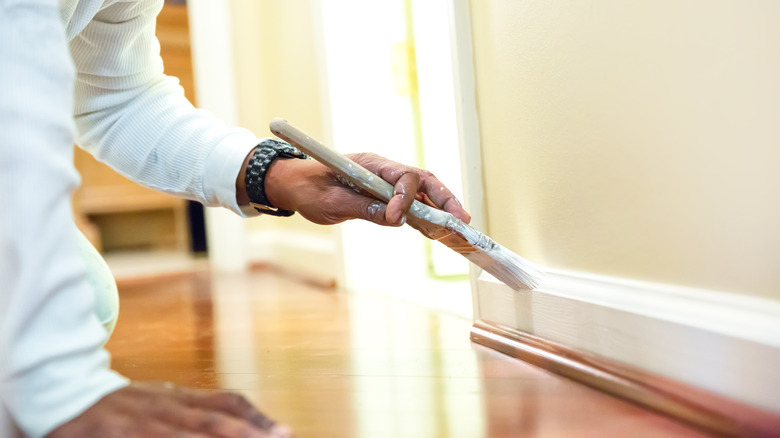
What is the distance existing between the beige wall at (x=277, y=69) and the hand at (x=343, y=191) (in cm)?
90

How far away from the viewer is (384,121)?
164 cm

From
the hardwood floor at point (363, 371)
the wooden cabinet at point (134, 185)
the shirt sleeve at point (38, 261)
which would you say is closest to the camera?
the shirt sleeve at point (38, 261)

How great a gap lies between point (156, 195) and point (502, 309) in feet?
9.56

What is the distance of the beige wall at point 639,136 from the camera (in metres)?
0.57

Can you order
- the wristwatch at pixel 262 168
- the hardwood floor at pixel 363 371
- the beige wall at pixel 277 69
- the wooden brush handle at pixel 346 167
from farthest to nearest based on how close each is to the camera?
the beige wall at pixel 277 69 → the wristwatch at pixel 262 168 → the wooden brush handle at pixel 346 167 → the hardwood floor at pixel 363 371

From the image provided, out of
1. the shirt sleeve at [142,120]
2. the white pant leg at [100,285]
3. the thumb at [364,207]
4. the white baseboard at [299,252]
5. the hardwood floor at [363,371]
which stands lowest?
the white baseboard at [299,252]

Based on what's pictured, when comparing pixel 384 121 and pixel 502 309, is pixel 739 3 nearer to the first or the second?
pixel 502 309

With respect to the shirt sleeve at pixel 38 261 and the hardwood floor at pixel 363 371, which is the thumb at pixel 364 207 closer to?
the hardwood floor at pixel 363 371

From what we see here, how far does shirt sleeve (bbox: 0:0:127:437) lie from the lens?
1.59 ft

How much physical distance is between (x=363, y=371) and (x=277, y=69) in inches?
57.4

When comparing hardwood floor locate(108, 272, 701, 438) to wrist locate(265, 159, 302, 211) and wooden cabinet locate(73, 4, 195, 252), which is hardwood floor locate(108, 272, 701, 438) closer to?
wrist locate(265, 159, 302, 211)

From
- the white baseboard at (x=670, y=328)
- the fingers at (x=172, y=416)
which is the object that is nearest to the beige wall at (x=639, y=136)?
the white baseboard at (x=670, y=328)

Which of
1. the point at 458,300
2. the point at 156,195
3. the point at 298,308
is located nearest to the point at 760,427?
the point at 458,300

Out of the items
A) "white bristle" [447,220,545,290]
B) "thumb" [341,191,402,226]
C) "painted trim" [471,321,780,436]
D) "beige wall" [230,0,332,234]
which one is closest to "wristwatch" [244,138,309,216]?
"thumb" [341,191,402,226]
